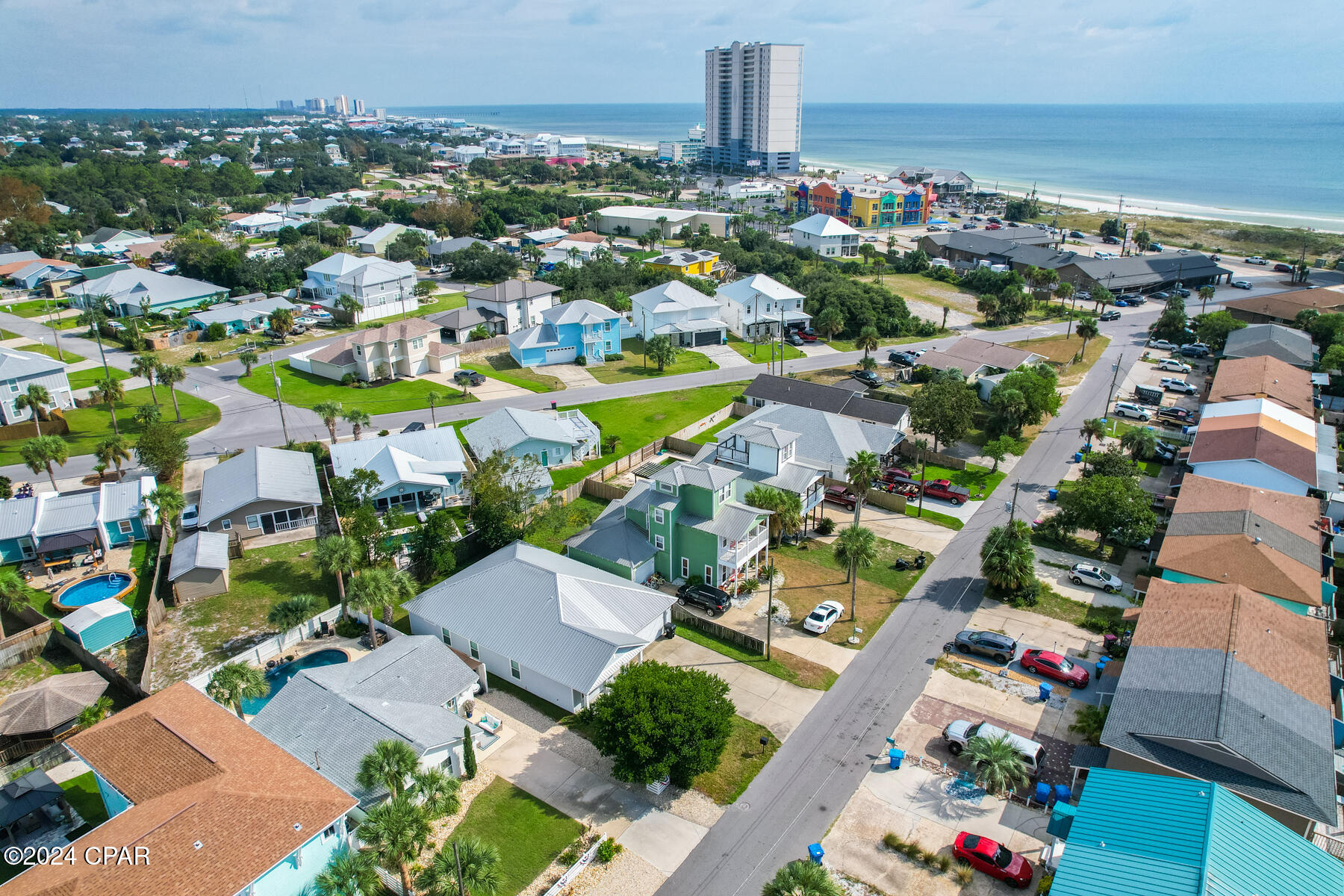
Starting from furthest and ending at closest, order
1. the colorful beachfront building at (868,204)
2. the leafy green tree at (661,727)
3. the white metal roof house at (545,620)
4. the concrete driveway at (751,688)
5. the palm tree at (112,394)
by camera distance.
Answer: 1. the colorful beachfront building at (868,204)
2. the palm tree at (112,394)
3. the white metal roof house at (545,620)
4. the concrete driveway at (751,688)
5. the leafy green tree at (661,727)

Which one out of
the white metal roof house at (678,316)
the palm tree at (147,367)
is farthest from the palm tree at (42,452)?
the white metal roof house at (678,316)

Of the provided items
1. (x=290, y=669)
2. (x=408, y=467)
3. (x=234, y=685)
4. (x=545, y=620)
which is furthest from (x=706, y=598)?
(x=408, y=467)

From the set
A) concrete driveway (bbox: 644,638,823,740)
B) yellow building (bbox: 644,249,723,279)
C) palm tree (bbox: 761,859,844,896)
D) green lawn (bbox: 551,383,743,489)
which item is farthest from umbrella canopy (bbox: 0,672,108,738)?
yellow building (bbox: 644,249,723,279)

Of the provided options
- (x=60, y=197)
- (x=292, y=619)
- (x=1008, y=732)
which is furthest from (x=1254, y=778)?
(x=60, y=197)

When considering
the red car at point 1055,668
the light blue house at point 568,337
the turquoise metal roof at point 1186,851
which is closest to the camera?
the turquoise metal roof at point 1186,851

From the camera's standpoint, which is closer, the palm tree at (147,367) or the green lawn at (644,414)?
the green lawn at (644,414)

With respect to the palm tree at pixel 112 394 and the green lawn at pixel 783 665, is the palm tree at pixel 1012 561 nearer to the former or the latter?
the green lawn at pixel 783 665

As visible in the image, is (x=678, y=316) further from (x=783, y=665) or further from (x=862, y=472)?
(x=783, y=665)
